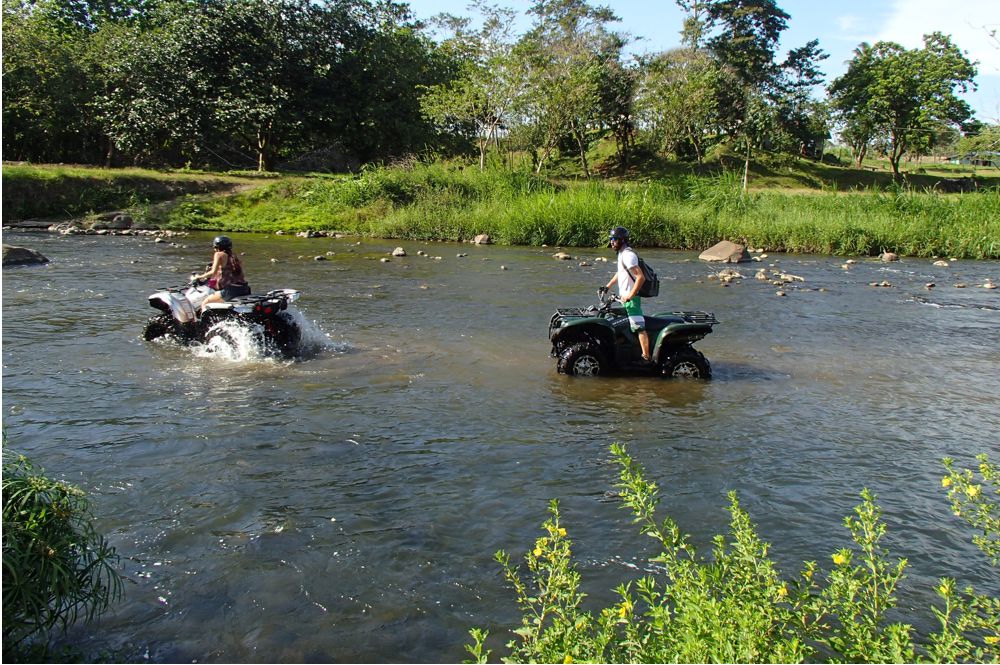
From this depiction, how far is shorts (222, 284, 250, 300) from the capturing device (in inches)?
432

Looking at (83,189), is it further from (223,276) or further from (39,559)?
(39,559)

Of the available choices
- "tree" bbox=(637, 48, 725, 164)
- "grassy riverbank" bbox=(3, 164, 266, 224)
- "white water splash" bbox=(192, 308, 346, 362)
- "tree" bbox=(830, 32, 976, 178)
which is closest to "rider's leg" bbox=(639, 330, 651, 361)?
"white water splash" bbox=(192, 308, 346, 362)

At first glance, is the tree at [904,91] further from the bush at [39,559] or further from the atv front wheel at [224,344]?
the bush at [39,559]

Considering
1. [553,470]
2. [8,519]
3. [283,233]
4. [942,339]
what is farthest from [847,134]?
[8,519]

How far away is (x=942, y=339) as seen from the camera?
12.8 metres

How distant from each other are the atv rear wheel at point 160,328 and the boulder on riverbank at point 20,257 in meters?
10.1

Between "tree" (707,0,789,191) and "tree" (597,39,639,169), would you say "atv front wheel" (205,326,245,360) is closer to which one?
"tree" (597,39,639,169)

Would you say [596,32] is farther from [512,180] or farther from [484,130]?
[512,180]

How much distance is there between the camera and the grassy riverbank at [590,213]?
25109 millimetres

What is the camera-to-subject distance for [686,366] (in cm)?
985

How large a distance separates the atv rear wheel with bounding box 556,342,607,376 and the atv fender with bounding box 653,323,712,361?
697 millimetres

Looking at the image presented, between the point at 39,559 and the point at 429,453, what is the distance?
3.86m

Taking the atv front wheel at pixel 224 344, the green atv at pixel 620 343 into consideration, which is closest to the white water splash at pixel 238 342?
the atv front wheel at pixel 224 344

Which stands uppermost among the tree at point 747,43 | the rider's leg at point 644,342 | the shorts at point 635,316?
the tree at point 747,43
